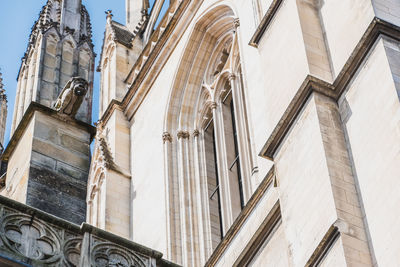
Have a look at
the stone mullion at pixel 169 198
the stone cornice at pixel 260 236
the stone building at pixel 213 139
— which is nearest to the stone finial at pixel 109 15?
the stone building at pixel 213 139

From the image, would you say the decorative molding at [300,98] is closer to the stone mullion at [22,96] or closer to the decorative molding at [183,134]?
the decorative molding at [183,134]

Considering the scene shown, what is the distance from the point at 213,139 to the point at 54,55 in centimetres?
368

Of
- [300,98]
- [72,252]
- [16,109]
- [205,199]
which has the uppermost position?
[16,109]

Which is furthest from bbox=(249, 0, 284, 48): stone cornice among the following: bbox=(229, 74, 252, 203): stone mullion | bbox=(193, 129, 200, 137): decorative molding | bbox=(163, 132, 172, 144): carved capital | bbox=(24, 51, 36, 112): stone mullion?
bbox=(24, 51, 36, 112): stone mullion

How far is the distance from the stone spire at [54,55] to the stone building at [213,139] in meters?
0.04

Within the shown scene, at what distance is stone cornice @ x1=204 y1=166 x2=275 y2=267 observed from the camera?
1290 centimetres

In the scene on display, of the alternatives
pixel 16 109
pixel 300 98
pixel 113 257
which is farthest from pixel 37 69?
pixel 113 257

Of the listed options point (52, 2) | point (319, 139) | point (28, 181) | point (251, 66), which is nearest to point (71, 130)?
point (28, 181)

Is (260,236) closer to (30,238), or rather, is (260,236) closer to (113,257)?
(113,257)

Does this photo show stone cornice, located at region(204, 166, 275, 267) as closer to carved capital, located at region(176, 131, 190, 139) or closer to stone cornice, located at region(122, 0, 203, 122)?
carved capital, located at region(176, 131, 190, 139)

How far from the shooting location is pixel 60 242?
386 inches

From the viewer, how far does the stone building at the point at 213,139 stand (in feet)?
32.9

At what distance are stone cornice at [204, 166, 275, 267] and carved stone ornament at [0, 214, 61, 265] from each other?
11.4ft

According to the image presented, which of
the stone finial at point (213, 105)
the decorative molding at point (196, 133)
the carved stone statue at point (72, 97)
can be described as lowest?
the carved stone statue at point (72, 97)
